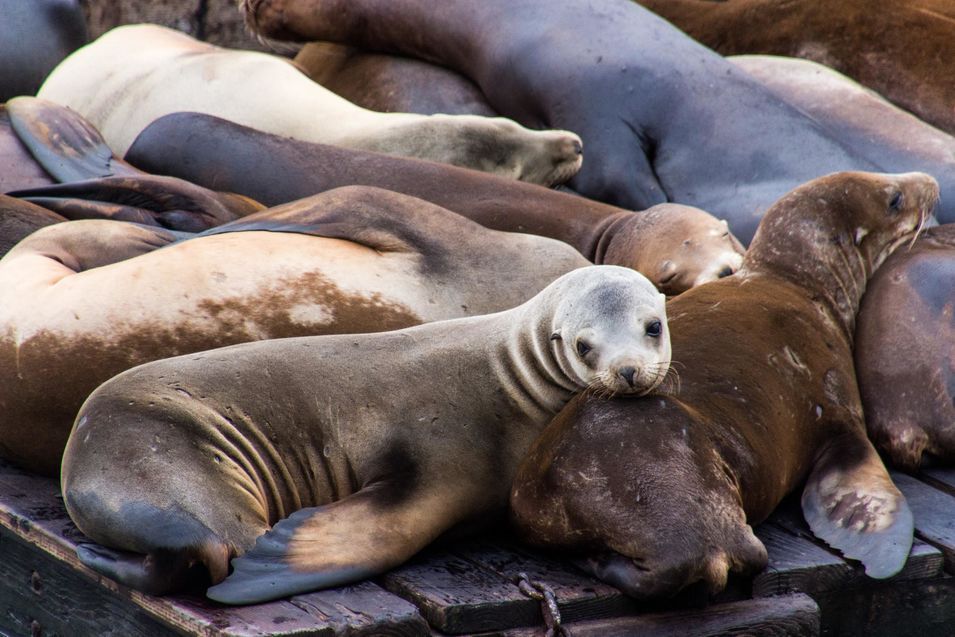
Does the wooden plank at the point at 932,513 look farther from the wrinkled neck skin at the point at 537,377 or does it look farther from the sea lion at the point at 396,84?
the sea lion at the point at 396,84

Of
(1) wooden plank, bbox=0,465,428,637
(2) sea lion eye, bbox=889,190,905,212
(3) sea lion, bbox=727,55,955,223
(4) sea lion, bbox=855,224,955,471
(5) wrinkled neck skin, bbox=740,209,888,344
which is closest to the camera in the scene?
(1) wooden plank, bbox=0,465,428,637

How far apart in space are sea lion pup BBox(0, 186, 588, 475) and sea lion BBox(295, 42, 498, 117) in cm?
182

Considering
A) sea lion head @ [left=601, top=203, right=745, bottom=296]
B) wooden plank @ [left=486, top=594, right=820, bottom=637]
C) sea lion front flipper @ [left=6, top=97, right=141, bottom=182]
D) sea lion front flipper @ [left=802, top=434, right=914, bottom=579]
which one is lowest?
sea lion head @ [left=601, top=203, right=745, bottom=296]

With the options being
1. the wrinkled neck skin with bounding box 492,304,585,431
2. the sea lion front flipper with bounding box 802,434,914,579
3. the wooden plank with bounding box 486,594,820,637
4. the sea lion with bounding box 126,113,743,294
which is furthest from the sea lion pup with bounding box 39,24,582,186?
the wooden plank with bounding box 486,594,820,637

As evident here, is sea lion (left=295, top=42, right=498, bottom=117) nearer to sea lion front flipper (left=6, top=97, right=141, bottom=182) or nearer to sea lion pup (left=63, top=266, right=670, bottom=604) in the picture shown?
sea lion front flipper (left=6, top=97, right=141, bottom=182)

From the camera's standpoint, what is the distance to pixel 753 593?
2934 millimetres

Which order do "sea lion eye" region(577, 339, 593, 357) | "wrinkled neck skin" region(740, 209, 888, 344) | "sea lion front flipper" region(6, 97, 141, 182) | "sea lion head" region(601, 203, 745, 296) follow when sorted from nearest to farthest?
1. "sea lion eye" region(577, 339, 593, 357)
2. "wrinkled neck skin" region(740, 209, 888, 344)
3. "sea lion head" region(601, 203, 745, 296)
4. "sea lion front flipper" region(6, 97, 141, 182)

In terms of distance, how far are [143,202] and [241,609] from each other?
6.77 feet

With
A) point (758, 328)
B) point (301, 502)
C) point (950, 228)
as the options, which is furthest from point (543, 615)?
point (950, 228)

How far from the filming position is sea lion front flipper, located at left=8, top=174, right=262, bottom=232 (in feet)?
14.0

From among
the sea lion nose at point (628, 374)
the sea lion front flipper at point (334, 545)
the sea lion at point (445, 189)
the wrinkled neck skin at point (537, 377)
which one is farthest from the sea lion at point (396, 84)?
the sea lion front flipper at point (334, 545)

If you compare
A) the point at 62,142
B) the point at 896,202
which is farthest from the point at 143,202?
the point at 896,202

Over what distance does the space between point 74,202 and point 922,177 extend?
2588 mm

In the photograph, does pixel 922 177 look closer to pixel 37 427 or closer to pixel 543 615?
pixel 543 615
